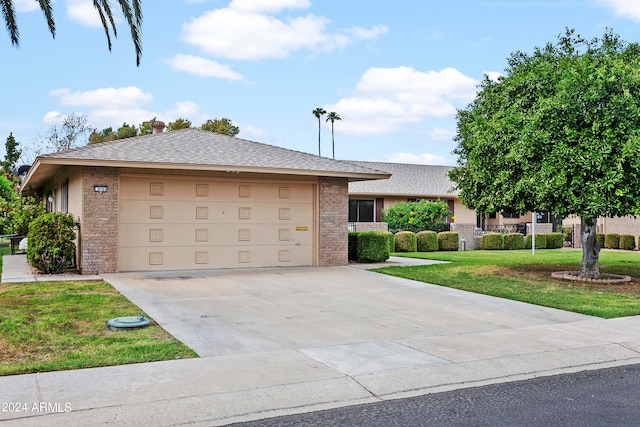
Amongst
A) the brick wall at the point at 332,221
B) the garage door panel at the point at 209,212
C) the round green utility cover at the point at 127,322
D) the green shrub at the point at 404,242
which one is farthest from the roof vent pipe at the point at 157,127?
the round green utility cover at the point at 127,322

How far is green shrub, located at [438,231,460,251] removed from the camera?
2691 centimetres

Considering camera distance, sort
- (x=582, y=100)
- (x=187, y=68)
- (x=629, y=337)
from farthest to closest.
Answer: (x=187, y=68), (x=582, y=100), (x=629, y=337)

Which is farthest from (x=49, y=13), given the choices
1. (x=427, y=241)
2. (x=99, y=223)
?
(x=427, y=241)

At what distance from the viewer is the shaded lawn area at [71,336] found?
6.52 metres

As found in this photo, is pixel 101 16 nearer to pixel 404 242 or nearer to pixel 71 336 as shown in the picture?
pixel 71 336

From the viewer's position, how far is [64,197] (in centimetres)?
1798

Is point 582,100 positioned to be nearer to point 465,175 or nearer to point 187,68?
point 465,175

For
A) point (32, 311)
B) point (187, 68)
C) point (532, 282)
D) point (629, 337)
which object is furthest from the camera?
point (187, 68)

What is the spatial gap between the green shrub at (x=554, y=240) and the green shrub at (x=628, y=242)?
2.75m

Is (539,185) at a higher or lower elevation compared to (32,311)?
higher

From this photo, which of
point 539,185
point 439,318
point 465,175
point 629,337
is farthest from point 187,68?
point 629,337

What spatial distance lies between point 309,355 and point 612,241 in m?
26.7

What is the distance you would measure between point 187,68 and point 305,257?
13837mm

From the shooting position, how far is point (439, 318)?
951cm
